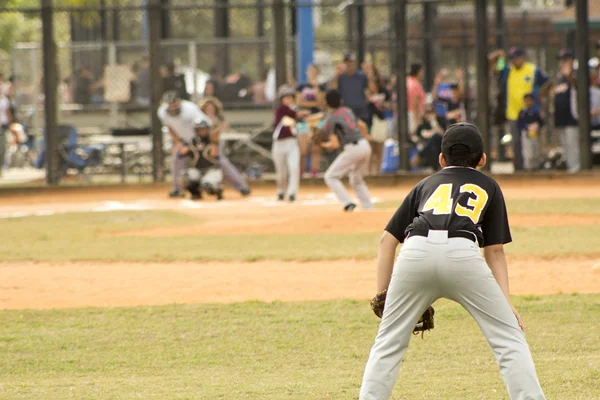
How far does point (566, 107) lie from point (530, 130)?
82cm

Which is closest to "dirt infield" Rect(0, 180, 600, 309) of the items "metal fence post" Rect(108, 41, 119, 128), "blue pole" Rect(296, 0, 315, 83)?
"blue pole" Rect(296, 0, 315, 83)

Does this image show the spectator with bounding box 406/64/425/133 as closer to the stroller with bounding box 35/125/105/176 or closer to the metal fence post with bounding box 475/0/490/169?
A: the metal fence post with bounding box 475/0/490/169

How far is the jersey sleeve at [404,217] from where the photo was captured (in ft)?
17.1

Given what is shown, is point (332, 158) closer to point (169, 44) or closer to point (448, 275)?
point (169, 44)

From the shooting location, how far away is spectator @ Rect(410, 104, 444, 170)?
22.3 m

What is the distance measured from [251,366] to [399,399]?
1437 mm

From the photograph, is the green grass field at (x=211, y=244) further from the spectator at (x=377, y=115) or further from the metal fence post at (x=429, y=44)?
the metal fence post at (x=429, y=44)

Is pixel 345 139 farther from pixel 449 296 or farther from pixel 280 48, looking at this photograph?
pixel 449 296

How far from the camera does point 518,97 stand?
21.2 meters

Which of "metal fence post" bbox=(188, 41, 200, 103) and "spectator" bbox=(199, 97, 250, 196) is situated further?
"metal fence post" bbox=(188, 41, 200, 103)

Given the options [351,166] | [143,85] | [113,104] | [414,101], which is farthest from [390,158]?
[351,166]

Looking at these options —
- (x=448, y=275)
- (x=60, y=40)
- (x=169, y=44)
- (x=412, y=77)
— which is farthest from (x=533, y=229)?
(x=60, y=40)

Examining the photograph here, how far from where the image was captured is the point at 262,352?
781 centimetres

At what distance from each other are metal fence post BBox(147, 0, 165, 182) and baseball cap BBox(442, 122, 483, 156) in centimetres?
1708
